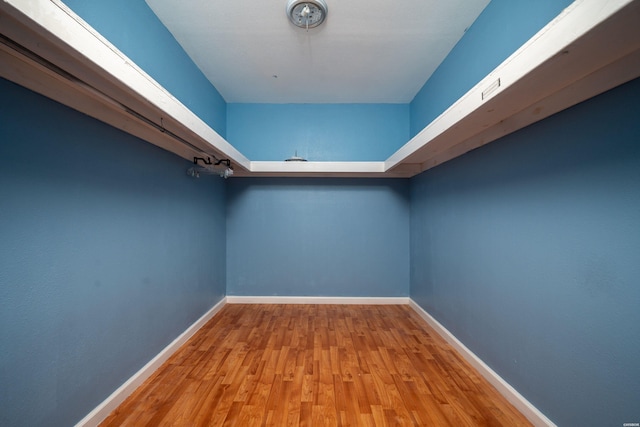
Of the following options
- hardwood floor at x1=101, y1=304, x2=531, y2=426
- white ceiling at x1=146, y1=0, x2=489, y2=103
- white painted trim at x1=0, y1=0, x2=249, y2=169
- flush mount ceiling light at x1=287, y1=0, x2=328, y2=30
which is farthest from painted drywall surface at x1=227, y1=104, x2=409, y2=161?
hardwood floor at x1=101, y1=304, x2=531, y2=426

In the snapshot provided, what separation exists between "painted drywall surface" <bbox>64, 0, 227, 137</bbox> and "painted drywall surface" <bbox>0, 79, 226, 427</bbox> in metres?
0.59

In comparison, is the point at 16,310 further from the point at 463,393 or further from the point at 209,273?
the point at 463,393

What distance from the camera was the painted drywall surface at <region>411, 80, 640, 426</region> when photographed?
109cm

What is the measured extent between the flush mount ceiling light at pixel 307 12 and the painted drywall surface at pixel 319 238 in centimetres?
195

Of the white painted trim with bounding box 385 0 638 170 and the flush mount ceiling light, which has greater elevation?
the flush mount ceiling light

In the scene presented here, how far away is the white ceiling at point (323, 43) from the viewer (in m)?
1.94

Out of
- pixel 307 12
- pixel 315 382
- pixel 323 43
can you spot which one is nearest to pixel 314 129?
pixel 323 43

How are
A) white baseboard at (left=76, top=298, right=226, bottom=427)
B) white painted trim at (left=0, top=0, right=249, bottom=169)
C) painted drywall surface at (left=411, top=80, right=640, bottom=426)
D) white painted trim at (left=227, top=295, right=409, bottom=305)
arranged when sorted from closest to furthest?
white painted trim at (left=0, top=0, right=249, bottom=169), painted drywall surface at (left=411, top=80, right=640, bottom=426), white baseboard at (left=76, top=298, right=226, bottom=427), white painted trim at (left=227, top=295, right=409, bottom=305)

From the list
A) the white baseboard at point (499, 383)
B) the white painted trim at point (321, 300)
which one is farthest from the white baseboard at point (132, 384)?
the white baseboard at point (499, 383)

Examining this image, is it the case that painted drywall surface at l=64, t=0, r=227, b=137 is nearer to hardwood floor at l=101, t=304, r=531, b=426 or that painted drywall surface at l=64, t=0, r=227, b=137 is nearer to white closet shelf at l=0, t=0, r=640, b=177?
white closet shelf at l=0, t=0, r=640, b=177

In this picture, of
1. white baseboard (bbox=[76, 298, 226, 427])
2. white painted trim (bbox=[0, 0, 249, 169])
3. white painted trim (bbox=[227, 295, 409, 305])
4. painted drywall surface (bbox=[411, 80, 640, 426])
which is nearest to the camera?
white painted trim (bbox=[0, 0, 249, 169])

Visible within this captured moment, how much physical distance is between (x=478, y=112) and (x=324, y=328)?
2.50 meters

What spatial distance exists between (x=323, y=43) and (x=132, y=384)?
3.17 meters

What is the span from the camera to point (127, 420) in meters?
1.55
